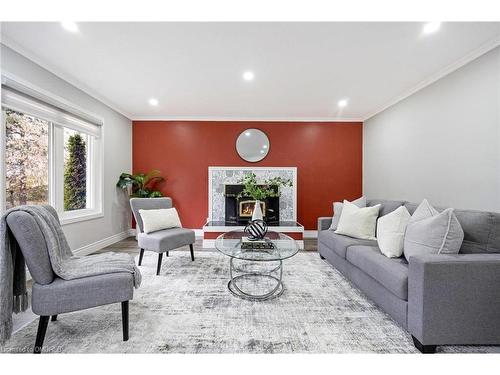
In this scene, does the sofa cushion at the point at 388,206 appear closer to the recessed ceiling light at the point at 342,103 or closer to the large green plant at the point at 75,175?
the recessed ceiling light at the point at 342,103

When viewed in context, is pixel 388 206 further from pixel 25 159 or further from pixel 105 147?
pixel 105 147

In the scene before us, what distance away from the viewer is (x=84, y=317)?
6.12 feet

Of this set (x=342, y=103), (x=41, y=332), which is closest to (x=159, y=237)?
(x=41, y=332)

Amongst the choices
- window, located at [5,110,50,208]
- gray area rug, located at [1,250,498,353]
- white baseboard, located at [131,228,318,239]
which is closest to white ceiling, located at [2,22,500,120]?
window, located at [5,110,50,208]

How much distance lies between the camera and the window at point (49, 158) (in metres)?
2.53

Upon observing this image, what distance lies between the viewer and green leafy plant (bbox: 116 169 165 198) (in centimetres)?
446

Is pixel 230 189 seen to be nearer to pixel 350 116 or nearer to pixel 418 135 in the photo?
pixel 350 116

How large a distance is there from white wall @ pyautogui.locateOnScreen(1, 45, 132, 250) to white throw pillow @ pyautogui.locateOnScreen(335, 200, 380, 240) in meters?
3.58

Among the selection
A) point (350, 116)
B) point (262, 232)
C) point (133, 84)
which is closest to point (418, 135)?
point (350, 116)

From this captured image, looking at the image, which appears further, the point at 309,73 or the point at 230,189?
the point at 230,189

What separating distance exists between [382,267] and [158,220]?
259 centimetres

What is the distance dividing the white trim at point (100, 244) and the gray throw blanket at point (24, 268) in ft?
5.96

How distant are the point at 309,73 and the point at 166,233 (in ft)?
8.71

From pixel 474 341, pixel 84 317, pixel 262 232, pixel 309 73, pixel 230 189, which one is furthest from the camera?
pixel 230 189
